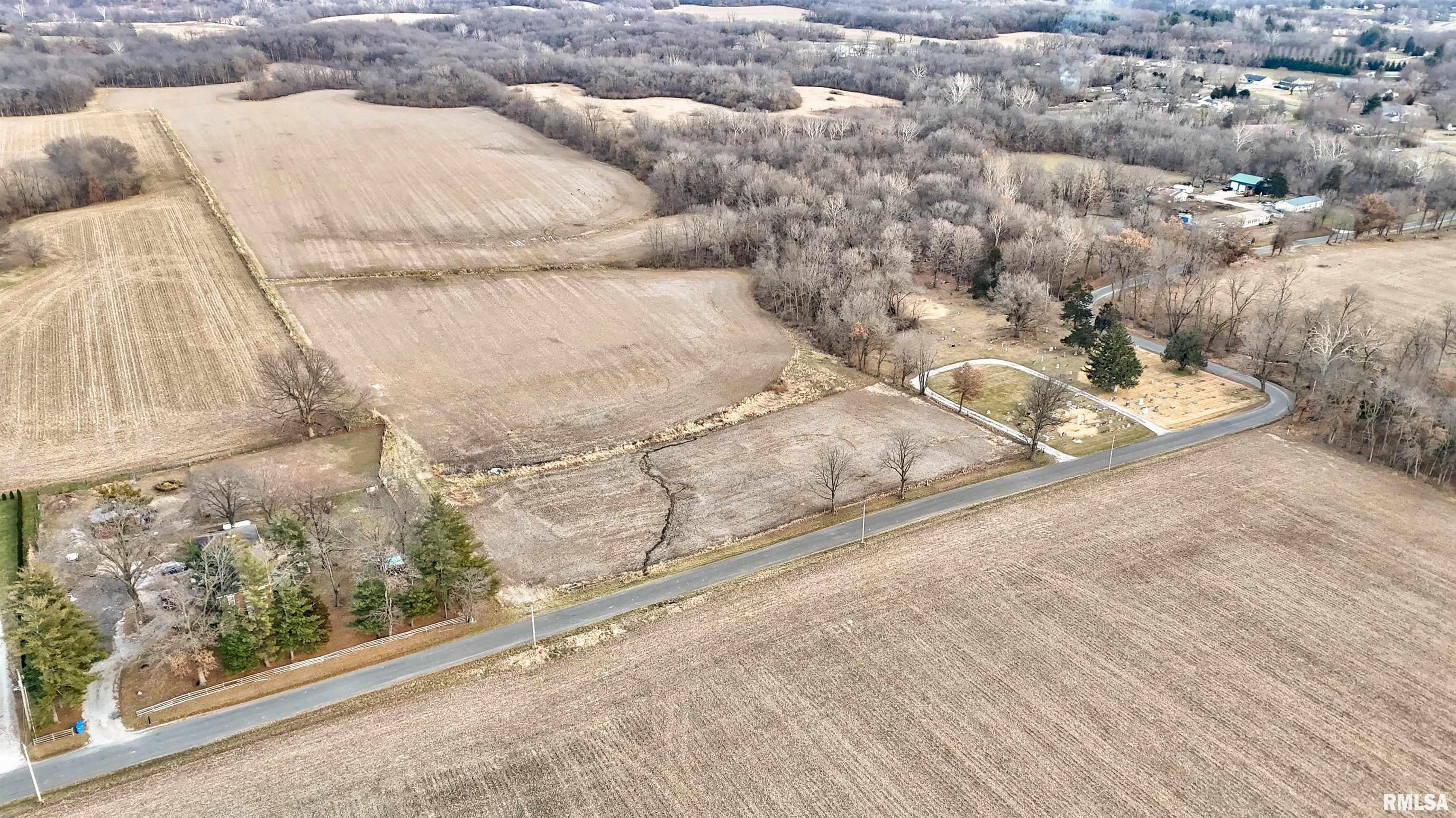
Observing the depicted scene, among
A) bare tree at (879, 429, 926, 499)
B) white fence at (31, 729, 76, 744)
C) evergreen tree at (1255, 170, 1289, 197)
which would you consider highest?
evergreen tree at (1255, 170, 1289, 197)

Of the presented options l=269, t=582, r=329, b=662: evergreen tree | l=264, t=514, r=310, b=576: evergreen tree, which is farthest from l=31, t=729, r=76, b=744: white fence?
l=264, t=514, r=310, b=576: evergreen tree

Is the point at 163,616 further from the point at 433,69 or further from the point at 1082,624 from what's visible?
the point at 433,69

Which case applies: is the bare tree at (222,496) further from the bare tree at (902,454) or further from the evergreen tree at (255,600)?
the bare tree at (902,454)

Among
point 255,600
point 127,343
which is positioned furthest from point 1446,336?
point 127,343

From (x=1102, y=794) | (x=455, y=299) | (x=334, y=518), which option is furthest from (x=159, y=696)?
(x=455, y=299)

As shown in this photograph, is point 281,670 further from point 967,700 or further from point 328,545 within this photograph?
point 967,700

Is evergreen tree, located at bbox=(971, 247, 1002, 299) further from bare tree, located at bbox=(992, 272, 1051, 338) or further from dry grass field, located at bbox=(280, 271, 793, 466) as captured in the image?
dry grass field, located at bbox=(280, 271, 793, 466)
